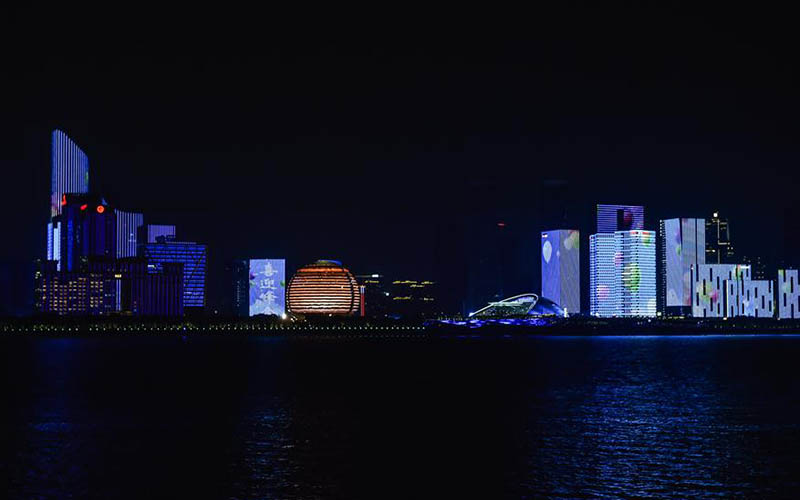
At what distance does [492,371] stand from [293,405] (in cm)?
5580

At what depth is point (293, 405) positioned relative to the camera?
8212 centimetres

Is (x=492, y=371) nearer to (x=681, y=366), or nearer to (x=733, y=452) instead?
(x=681, y=366)

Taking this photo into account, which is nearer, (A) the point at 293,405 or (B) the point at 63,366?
(A) the point at 293,405

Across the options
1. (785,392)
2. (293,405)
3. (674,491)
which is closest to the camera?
(674,491)

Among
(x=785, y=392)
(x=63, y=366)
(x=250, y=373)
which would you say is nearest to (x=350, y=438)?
(x=785, y=392)

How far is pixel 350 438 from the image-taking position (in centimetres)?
6172

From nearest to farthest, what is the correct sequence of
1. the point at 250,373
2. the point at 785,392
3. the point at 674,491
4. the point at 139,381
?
the point at 674,491
the point at 785,392
the point at 139,381
the point at 250,373

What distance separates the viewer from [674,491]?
4397 cm

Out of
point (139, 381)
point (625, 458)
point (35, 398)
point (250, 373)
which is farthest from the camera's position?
point (250, 373)

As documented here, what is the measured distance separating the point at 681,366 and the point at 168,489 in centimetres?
11300

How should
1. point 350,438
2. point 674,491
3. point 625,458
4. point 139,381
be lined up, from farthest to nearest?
1. point 139,381
2. point 350,438
3. point 625,458
4. point 674,491

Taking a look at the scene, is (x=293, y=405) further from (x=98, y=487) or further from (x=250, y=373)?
(x=250, y=373)

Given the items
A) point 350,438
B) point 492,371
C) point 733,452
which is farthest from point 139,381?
point 733,452

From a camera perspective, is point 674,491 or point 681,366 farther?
point 681,366
